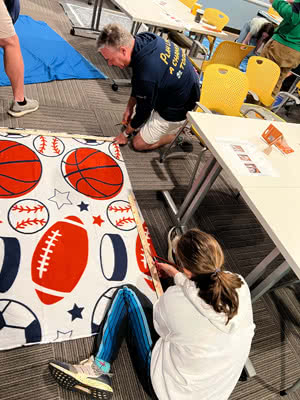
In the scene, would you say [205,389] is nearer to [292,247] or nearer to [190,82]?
[292,247]

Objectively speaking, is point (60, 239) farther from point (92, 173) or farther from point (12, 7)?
point (12, 7)

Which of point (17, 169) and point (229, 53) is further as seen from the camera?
point (229, 53)

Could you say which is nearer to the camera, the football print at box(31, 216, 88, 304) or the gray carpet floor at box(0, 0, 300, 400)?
the gray carpet floor at box(0, 0, 300, 400)

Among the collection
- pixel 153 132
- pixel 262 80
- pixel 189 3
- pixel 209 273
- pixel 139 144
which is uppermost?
pixel 189 3

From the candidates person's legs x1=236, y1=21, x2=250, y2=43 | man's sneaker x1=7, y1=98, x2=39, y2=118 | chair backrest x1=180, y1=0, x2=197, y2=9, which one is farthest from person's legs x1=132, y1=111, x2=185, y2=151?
person's legs x1=236, y1=21, x2=250, y2=43

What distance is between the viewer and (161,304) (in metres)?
1.05

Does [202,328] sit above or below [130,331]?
above

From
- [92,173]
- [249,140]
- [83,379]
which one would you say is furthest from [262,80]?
[83,379]

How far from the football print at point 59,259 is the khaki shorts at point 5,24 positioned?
136cm

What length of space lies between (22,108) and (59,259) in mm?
1481

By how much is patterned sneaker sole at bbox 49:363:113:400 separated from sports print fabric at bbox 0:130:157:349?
237mm

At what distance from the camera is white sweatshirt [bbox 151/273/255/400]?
0.89m

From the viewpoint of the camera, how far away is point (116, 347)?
48.4 inches

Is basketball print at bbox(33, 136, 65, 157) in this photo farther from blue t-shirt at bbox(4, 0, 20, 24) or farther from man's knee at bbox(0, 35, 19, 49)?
blue t-shirt at bbox(4, 0, 20, 24)
